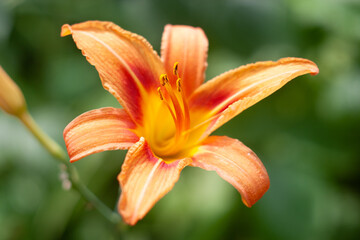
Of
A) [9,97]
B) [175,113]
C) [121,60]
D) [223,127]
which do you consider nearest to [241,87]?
[175,113]

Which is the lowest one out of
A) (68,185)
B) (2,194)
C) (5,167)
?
(2,194)

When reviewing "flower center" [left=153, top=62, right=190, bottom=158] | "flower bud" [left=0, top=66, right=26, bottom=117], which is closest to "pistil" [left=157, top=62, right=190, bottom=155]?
"flower center" [left=153, top=62, right=190, bottom=158]

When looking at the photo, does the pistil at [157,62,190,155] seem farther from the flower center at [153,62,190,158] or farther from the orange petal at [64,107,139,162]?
the orange petal at [64,107,139,162]

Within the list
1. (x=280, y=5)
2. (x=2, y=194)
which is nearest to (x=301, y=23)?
(x=280, y=5)

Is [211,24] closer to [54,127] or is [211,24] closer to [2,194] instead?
[54,127]

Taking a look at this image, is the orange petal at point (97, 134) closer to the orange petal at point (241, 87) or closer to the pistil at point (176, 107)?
the pistil at point (176, 107)

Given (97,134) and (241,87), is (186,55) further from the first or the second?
(97,134)
